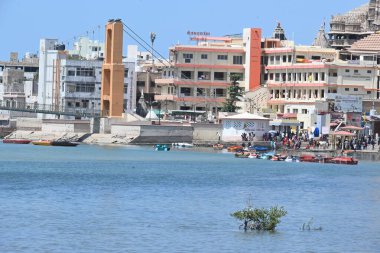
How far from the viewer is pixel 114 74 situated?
131 m

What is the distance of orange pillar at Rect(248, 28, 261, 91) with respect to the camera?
136250 mm

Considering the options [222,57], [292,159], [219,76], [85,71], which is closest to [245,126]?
[222,57]

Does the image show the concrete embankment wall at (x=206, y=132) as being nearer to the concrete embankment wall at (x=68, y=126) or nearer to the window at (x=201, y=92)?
the concrete embankment wall at (x=68, y=126)

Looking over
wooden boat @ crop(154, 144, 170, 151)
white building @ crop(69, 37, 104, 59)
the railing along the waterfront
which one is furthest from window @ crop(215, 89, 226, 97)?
white building @ crop(69, 37, 104, 59)

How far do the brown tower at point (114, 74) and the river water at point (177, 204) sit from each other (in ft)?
112

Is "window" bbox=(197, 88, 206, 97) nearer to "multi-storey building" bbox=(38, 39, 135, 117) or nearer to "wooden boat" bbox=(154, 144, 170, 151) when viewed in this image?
"multi-storey building" bbox=(38, 39, 135, 117)

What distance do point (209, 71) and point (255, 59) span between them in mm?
5232

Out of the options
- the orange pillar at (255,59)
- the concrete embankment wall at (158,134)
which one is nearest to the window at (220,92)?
the orange pillar at (255,59)

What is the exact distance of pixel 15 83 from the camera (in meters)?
164

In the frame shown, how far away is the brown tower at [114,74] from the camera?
13112 centimetres

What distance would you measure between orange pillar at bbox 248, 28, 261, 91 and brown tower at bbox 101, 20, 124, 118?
45.7 ft

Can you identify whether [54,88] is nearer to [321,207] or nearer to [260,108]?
[260,108]

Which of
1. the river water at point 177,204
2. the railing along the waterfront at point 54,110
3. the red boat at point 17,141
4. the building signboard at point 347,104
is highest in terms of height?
the building signboard at point 347,104

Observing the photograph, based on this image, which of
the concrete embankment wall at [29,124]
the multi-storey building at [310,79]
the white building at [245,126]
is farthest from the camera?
the concrete embankment wall at [29,124]
